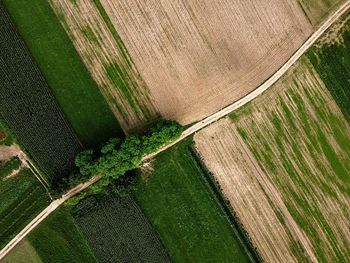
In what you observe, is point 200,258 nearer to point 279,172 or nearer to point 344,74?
point 279,172

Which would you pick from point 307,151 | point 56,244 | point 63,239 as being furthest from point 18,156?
point 307,151

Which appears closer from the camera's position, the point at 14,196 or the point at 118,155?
the point at 118,155

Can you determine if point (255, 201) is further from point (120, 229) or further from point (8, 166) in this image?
point (8, 166)

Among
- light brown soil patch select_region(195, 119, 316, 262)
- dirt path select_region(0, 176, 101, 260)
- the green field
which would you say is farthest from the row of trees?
the green field

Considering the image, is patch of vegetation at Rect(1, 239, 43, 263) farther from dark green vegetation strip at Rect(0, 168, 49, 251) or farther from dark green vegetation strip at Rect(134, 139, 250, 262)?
dark green vegetation strip at Rect(134, 139, 250, 262)

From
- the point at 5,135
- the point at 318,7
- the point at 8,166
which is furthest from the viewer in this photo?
the point at 318,7
